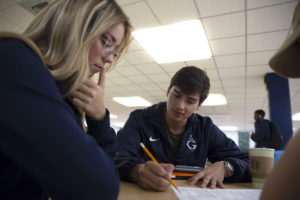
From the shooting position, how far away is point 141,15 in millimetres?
2559

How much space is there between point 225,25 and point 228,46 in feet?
Result: 2.08

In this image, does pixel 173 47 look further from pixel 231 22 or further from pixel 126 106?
pixel 126 106

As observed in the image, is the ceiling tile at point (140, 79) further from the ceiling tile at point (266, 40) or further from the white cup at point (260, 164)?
the white cup at point (260, 164)

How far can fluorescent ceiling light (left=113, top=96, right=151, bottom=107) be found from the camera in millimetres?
6926

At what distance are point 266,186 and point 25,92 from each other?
1.48 ft

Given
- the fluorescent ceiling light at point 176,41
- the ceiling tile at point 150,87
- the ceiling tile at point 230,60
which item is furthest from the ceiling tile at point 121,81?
the ceiling tile at point 230,60

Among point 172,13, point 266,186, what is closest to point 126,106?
point 172,13

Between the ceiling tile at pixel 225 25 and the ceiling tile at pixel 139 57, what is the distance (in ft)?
3.94

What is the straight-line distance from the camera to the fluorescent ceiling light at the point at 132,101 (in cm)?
693

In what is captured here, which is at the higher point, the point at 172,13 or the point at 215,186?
the point at 172,13

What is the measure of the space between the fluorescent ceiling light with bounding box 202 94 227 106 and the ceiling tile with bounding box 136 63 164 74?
2217 millimetres

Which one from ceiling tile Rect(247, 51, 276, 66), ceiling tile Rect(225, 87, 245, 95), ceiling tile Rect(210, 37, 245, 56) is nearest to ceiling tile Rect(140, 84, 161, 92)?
ceiling tile Rect(225, 87, 245, 95)

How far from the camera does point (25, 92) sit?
0.40m

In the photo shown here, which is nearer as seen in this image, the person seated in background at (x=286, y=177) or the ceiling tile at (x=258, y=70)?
the person seated in background at (x=286, y=177)
